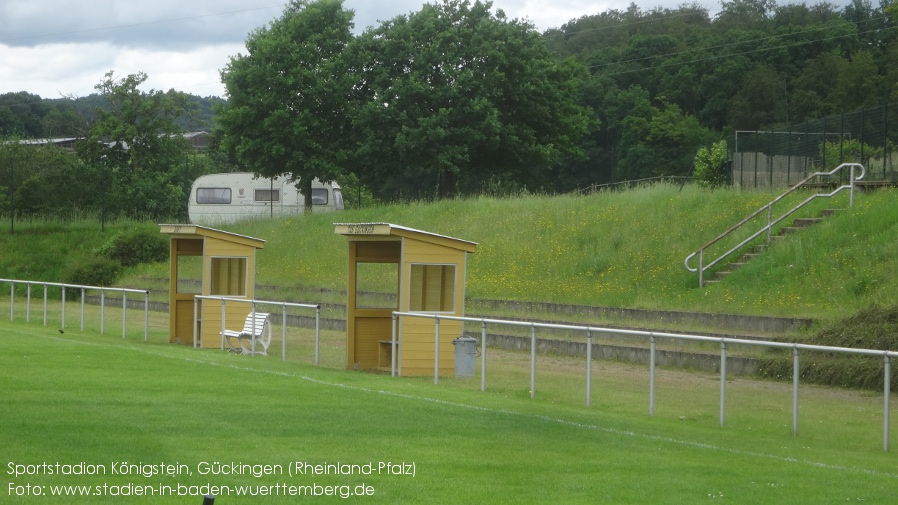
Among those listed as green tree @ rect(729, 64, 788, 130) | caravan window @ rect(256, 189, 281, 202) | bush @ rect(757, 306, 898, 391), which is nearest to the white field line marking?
bush @ rect(757, 306, 898, 391)

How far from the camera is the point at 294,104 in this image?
53500 mm

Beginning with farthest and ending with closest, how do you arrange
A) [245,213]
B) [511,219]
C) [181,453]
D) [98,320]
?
[245,213], [511,219], [98,320], [181,453]

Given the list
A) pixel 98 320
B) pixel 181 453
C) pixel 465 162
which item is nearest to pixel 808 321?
pixel 181 453

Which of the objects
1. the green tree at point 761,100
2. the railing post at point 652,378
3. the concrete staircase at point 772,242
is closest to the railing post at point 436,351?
the railing post at point 652,378

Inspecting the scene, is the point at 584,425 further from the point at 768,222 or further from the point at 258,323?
the point at 768,222

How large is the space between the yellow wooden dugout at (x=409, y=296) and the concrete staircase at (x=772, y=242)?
1021 centimetres

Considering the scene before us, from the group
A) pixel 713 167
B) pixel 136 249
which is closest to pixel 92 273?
pixel 136 249

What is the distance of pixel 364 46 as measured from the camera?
54.8 metres

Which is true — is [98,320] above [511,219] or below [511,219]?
below

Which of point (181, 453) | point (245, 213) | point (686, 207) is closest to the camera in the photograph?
point (181, 453)

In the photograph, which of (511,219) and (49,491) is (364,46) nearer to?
(511,219)

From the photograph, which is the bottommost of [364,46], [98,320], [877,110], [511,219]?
[98,320]

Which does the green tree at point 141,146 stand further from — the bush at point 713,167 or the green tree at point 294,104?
the bush at point 713,167

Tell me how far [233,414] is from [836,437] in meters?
6.51
